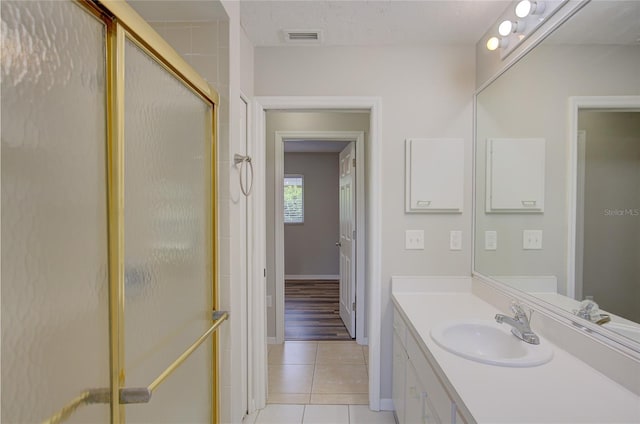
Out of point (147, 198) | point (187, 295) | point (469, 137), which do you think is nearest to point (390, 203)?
point (469, 137)

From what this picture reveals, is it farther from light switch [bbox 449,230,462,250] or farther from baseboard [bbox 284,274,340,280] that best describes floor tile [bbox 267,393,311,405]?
baseboard [bbox 284,274,340,280]

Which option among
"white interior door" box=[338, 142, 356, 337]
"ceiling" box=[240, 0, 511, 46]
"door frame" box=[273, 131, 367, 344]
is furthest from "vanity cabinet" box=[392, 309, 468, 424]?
"ceiling" box=[240, 0, 511, 46]

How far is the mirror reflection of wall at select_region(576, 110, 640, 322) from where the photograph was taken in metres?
0.98

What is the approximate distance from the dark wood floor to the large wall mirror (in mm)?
2069

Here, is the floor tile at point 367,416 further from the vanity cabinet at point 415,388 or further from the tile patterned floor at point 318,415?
the vanity cabinet at point 415,388

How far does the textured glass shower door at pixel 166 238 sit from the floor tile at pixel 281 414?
0.79m

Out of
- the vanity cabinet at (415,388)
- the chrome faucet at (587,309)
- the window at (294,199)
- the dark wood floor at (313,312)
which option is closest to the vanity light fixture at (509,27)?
the chrome faucet at (587,309)

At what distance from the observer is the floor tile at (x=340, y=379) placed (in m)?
2.32

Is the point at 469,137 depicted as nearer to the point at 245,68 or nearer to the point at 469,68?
the point at 469,68

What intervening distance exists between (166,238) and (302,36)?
4.95ft

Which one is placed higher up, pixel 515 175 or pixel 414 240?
pixel 515 175

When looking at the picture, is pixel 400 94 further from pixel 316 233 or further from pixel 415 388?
pixel 316 233

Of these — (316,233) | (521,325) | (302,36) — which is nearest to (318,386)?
(521,325)

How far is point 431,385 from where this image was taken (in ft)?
4.04
